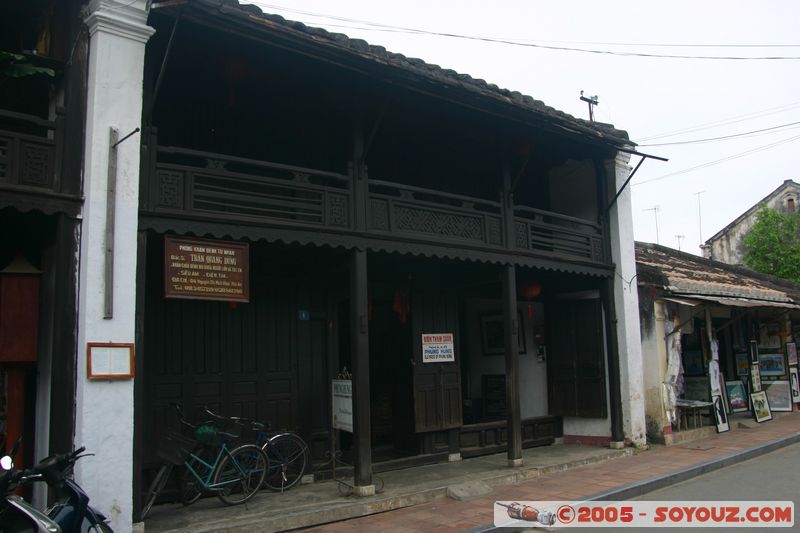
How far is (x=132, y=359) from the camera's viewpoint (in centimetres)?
651

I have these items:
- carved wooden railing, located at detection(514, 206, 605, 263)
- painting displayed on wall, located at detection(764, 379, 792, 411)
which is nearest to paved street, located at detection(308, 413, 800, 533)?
carved wooden railing, located at detection(514, 206, 605, 263)

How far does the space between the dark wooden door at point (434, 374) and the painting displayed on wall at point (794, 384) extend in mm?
11023

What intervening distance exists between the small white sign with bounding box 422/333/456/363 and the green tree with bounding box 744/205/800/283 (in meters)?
19.4

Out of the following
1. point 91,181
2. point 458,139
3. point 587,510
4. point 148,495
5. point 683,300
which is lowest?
point 587,510

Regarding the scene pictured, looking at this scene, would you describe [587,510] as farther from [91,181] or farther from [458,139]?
[91,181]

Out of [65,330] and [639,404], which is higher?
[65,330]

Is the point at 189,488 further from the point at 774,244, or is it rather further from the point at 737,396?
the point at 774,244

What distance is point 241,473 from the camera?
7953 millimetres

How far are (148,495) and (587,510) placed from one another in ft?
17.0

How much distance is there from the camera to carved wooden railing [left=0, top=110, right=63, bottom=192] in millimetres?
6136

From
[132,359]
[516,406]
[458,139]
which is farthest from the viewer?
[458,139]

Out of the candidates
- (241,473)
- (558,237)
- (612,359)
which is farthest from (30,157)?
(612,359)

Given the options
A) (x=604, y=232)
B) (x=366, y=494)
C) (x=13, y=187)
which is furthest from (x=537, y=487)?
(x=13, y=187)

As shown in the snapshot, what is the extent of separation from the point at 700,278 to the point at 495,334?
5550mm
